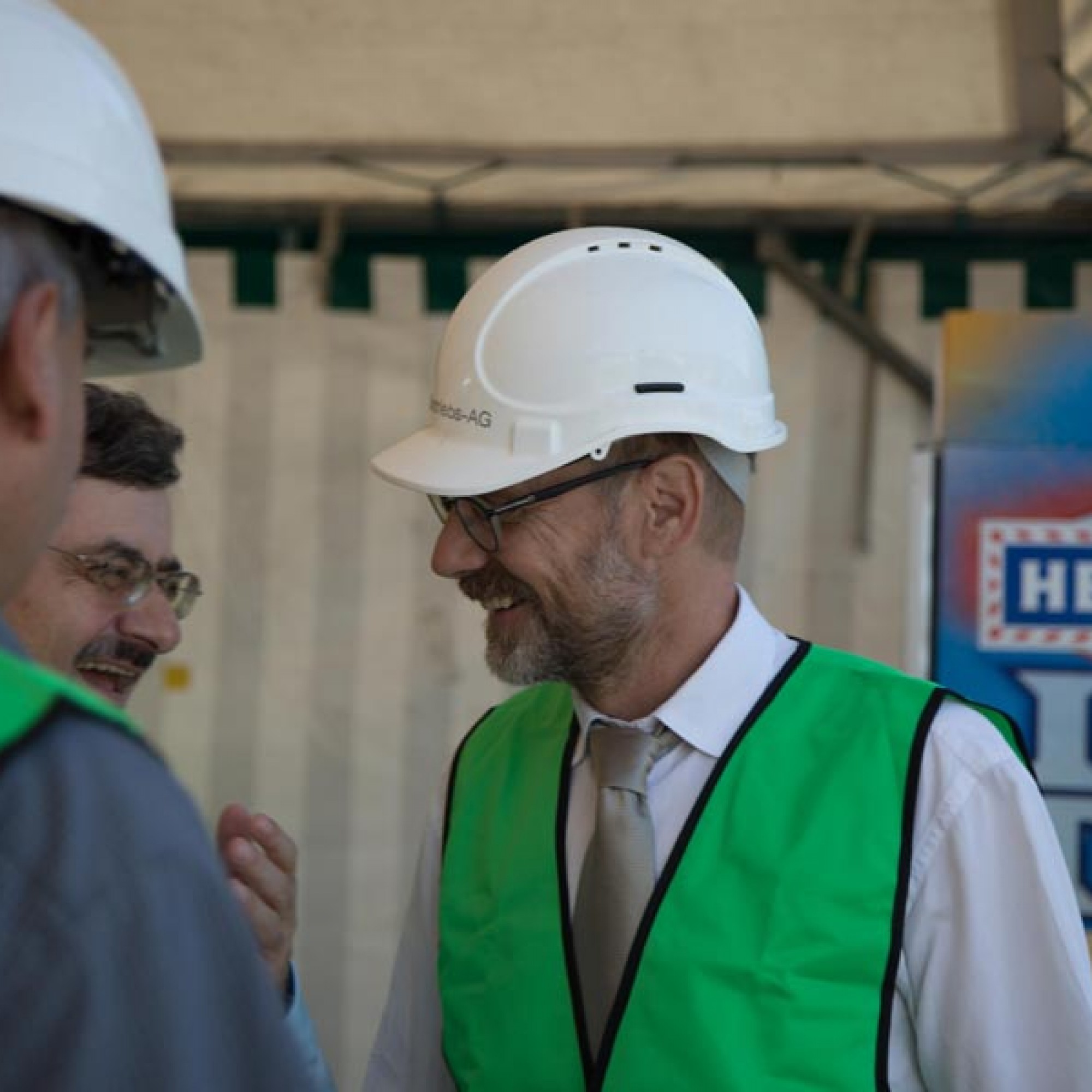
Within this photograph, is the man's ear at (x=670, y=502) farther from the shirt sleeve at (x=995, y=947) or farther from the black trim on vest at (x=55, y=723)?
the black trim on vest at (x=55, y=723)

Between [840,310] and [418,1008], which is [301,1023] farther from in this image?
[840,310]

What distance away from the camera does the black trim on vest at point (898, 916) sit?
1.66 metres

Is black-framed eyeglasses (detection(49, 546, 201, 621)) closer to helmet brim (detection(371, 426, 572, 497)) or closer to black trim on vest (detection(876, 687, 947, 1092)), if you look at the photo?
helmet brim (detection(371, 426, 572, 497))

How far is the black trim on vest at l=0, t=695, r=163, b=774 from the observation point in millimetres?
678

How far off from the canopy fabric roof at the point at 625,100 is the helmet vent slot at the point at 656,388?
201 cm

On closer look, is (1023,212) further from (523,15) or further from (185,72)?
(185,72)

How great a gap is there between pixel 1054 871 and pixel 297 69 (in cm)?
287

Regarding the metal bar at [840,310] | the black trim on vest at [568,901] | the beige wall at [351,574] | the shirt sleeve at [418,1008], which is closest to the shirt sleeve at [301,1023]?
the shirt sleeve at [418,1008]

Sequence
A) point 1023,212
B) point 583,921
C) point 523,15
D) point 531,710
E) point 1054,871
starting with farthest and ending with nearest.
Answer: point 1023,212, point 523,15, point 531,710, point 583,921, point 1054,871

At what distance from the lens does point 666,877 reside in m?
1.78

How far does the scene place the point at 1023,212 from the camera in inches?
160

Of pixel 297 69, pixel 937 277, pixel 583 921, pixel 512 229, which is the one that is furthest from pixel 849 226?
pixel 583 921

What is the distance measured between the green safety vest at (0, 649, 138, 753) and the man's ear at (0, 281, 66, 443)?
0.14 m

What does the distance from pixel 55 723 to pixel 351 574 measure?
366 cm
